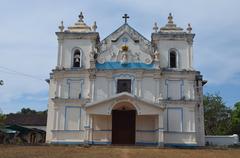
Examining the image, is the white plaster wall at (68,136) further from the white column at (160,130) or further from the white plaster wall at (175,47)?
the white plaster wall at (175,47)

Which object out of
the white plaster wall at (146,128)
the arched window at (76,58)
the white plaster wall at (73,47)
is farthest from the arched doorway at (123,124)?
the arched window at (76,58)

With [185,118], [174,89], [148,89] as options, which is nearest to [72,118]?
[148,89]

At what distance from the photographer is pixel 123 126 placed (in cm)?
2770

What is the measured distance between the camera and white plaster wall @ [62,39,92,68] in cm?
2900

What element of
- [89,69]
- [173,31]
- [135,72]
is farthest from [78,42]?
[173,31]

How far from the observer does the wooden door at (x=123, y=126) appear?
2739cm

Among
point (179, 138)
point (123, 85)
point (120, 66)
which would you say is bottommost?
point (179, 138)

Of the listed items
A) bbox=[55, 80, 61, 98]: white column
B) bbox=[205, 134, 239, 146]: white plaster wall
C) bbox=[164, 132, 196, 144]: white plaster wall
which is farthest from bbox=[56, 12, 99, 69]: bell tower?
bbox=[205, 134, 239, 146]: white plaster wall

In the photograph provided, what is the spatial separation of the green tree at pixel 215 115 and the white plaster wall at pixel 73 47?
23.0 m

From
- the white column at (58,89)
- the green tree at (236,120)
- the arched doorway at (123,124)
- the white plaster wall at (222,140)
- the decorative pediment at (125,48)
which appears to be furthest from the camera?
the green tree at (236,120)

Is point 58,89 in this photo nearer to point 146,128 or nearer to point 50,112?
point 50,112

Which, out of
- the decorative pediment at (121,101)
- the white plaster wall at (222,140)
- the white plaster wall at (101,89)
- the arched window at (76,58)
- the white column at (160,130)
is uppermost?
the arched window at (76,58)

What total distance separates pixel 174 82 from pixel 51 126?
993 centimetres

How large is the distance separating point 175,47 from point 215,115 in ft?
68.8
